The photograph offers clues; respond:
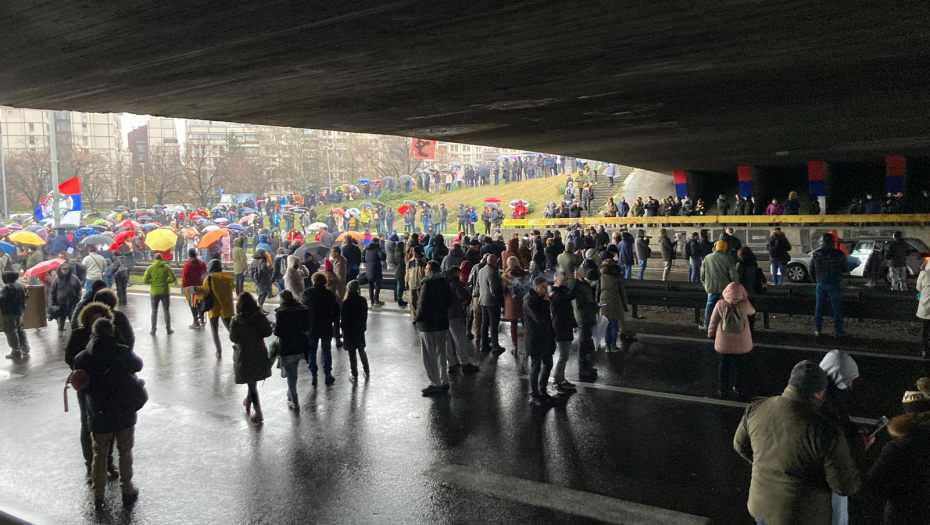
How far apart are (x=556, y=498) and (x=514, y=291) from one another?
18.8ft

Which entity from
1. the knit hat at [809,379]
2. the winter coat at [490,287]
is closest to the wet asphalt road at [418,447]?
the winter coat at [490,287]

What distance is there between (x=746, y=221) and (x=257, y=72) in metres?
23.8

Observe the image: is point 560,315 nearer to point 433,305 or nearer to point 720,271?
point 433,305

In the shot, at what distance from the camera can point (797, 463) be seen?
3951mm

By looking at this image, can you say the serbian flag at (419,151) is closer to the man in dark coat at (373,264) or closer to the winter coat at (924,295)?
the man in dark coat at (373,264)

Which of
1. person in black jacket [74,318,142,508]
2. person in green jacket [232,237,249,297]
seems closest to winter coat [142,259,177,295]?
person in green jacket [232,237,249,297]

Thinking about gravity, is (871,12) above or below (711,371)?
above

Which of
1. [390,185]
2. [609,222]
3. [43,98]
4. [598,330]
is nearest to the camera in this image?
[43,98]

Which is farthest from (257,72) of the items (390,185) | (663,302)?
→ (390,185)

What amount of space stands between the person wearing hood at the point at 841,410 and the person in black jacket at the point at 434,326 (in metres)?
5.43

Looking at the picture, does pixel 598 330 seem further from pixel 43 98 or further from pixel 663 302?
pixel 43 98

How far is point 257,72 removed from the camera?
290 inches

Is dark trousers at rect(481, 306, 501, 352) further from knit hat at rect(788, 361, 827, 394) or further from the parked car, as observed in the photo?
the parked car

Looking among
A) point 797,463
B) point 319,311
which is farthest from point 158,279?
point 797,463
